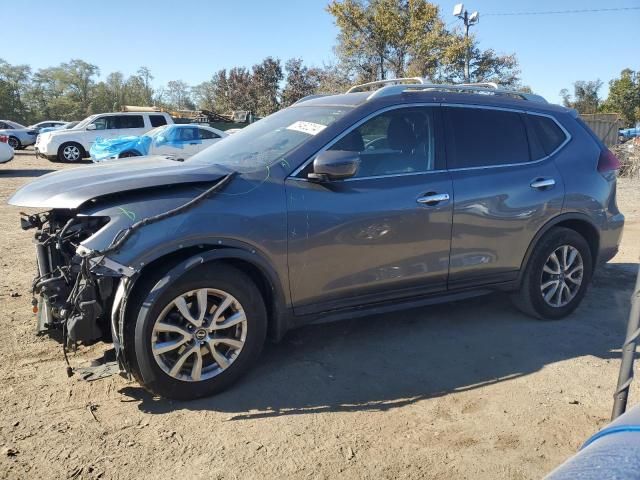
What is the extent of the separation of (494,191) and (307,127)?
157cm

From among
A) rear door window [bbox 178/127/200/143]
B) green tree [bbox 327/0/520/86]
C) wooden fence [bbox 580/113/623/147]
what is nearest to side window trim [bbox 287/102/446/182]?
rear door window [bbox 178/127/200/143]

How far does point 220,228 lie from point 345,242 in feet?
2.88

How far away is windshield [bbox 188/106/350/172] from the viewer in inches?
149

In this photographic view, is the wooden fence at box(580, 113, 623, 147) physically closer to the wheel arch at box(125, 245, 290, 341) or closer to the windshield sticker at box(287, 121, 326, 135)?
the windshield sticker at box(287, 121, 326, 135)

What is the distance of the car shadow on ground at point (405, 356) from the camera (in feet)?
11.2

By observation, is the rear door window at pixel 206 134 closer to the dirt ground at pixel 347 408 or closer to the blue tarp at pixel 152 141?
the blue tarp at pixel 152 141

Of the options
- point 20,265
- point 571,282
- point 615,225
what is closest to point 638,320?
point 571,282

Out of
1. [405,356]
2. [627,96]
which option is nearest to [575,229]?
[405,356]

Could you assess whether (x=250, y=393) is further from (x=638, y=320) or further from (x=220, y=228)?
(x=638, y=320)

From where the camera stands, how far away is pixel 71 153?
67.2 feet

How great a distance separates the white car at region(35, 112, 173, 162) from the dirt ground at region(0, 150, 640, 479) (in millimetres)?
16324

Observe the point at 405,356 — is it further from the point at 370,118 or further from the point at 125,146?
the point at 125,146

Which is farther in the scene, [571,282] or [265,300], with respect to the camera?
[571,282]

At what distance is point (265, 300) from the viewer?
144 inches
